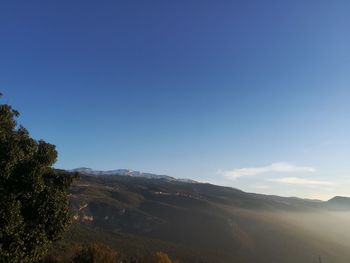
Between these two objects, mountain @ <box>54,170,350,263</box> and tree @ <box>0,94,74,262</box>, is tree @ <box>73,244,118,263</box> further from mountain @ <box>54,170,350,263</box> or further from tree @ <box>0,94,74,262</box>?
mountain @ <box>54,170,350,263</box>

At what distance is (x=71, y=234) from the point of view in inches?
4023

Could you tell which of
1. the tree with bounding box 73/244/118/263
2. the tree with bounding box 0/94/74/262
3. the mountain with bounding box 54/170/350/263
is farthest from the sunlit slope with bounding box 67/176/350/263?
the tree with bounding box 0/94/74/262

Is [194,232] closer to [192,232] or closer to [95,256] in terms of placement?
[192,232]

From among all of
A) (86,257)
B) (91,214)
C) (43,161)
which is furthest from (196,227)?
(43,161)

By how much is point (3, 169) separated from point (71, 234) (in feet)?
286

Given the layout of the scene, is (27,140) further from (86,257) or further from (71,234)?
(71,234)

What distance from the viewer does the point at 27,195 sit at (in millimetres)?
20672

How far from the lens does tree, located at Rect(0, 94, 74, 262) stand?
64.0ft

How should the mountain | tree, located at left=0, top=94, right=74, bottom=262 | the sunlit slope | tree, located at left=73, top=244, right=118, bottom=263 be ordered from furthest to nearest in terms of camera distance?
the sunlit slope < the mountain < tree, located at left=73, top=244, right=118, bottom=263 < tree, located at left=0, top=94, right=74, bottom=262

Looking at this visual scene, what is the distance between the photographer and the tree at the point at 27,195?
64.0 feet

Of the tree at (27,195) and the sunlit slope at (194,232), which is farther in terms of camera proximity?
the sunlit slope at (194,232)

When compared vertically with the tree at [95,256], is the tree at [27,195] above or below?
above

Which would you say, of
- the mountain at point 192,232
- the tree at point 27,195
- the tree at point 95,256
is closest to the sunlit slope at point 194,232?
the mountain at point 192,232

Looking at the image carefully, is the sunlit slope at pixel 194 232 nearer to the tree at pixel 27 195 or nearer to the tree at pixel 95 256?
the tree at pixel 95 256
